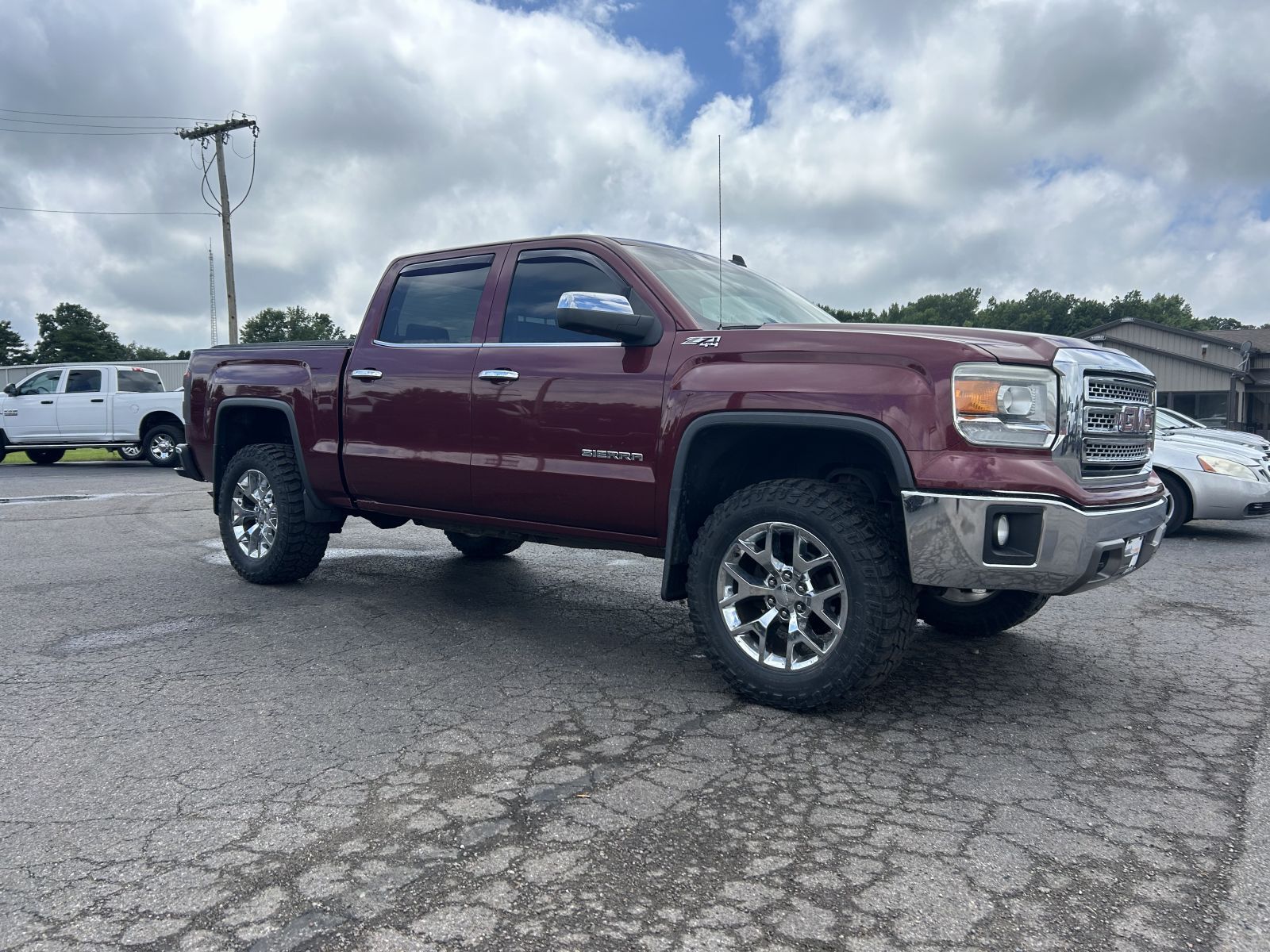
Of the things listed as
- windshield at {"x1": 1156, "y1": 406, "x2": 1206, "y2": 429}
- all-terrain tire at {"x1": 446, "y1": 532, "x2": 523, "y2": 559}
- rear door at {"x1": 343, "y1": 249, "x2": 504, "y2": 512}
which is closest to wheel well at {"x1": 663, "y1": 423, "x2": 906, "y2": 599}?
rear door at {"x1": 343, "y1": 249, "x2": 504, "y2": 512}

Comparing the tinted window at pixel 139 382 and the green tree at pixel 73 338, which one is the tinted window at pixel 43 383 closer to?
the tinted window at pixel 139 382

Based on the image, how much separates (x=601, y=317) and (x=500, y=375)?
0.89 m

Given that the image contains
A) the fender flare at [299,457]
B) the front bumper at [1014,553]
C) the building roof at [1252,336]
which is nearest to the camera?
the front bumper at [1014,553]

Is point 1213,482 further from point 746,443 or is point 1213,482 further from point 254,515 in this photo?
point 254,515

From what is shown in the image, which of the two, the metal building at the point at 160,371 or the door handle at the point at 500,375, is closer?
the door handle at the point at 500,375

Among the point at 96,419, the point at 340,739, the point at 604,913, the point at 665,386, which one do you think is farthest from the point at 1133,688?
the point at 96,419

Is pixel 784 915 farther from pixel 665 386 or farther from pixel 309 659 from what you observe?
pixel 309 659

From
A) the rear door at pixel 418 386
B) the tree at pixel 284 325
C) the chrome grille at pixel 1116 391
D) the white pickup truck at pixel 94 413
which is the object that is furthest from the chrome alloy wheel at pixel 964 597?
the tree at pixel 284 325

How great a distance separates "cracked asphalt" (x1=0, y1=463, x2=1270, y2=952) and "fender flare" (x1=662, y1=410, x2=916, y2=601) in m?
0.52

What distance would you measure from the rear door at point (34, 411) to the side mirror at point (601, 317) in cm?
1790

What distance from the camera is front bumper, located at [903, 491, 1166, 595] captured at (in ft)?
11.5

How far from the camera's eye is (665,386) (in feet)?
13.9

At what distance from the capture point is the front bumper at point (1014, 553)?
3496 millimetres

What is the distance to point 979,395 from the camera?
356 centimetres
